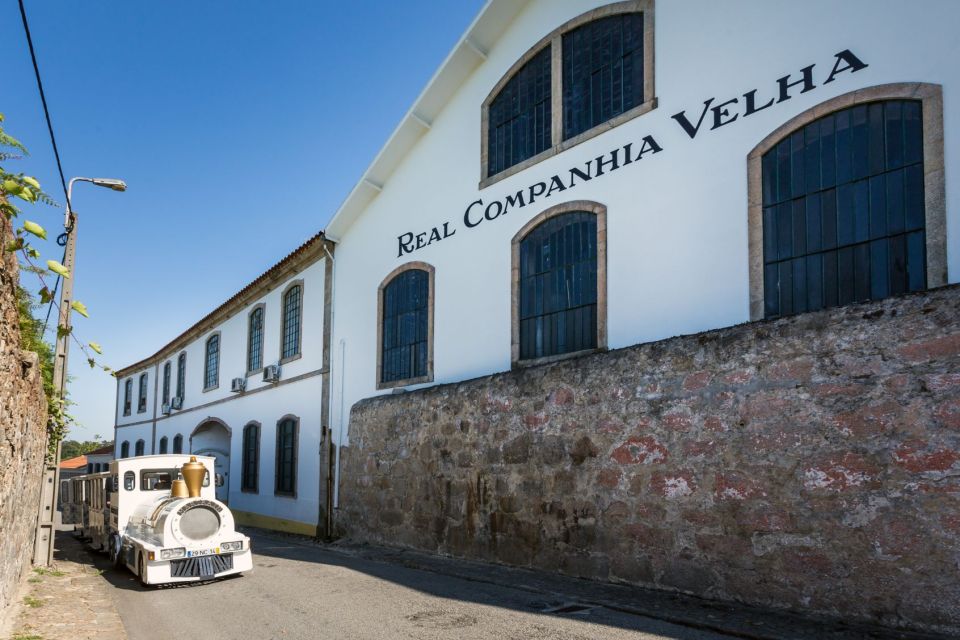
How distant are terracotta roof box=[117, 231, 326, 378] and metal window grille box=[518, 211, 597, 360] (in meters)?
7.47

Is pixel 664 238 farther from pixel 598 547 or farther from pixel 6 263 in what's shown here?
pixel 6 263

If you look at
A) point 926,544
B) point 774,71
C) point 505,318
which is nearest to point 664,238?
point 774,71

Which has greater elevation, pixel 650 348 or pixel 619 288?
pixel 619 288

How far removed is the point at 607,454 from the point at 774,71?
518 centimetres

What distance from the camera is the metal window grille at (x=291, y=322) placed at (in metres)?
19.8

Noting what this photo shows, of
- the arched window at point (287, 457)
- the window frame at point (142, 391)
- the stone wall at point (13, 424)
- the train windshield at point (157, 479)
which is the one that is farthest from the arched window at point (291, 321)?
the window frame at point (142, 391)

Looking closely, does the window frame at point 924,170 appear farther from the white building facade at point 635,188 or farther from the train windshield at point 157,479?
the train windshield at point 157,479

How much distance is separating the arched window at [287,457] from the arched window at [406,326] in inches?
172

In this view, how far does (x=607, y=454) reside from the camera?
942 centimetres

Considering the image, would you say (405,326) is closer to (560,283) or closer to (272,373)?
(560,283)

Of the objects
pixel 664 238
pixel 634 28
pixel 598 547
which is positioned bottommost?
pixel 598 547

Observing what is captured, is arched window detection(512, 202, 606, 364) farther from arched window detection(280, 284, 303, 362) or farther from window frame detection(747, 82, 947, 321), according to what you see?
arched window detection(280, 284, 303, 362)

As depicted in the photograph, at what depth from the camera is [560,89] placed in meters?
12.2

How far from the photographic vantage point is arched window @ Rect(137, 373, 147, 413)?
3606cm
